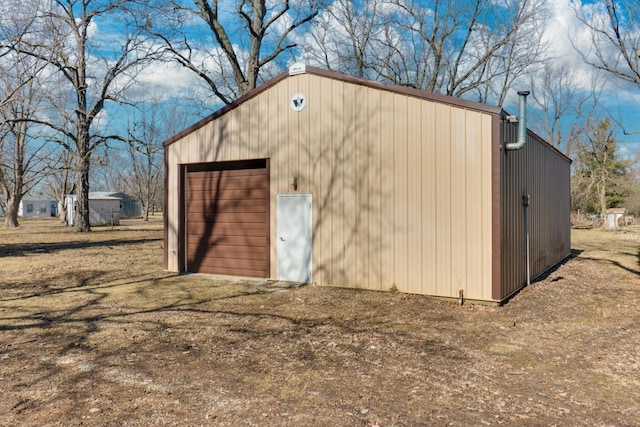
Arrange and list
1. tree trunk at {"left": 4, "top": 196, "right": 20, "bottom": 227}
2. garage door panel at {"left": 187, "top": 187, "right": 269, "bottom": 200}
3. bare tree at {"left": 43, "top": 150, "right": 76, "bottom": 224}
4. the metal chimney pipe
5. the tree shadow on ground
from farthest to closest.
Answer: bare tree at {"left": 43, "top": 150, "right": 76, "bottom": 224}
tree trunk at {"left": 4, "top": 196, "right": 20, "bottom": 227}
the tree shadow on ground
garage door panel at {"left": 187, "top": 187, "right": 269, "bottom": 200}
the metal chimney pipe

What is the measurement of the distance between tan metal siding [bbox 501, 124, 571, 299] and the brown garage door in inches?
186

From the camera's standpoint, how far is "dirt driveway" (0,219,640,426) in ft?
10.4

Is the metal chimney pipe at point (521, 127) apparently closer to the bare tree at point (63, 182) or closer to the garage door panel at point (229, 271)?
the garage door panel at point (229, 271)

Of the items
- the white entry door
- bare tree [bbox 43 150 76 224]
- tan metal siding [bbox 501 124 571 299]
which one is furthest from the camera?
bare tree [bbox 43 150 76 224]

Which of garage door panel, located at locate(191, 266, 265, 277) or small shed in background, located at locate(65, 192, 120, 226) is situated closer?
garage door panel, located at locate(191, 266, 265, 277)

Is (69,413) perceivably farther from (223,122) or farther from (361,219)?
(223,122)

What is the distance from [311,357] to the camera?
4391mm

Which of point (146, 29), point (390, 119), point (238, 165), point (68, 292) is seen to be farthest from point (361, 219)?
point (146, 29)

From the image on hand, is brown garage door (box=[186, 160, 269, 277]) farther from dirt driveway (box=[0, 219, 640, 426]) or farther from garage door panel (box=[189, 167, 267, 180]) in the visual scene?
dirt driveway (box=[0, 219, 640, 426])

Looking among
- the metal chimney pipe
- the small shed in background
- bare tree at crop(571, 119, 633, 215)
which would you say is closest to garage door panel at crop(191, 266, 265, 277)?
the metal chimney pipe

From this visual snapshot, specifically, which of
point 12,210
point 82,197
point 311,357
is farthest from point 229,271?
point 12,210

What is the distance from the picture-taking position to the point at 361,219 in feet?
26.1

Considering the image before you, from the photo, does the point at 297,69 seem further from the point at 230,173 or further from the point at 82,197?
the point at 82,197

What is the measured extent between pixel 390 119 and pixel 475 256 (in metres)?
2.83
